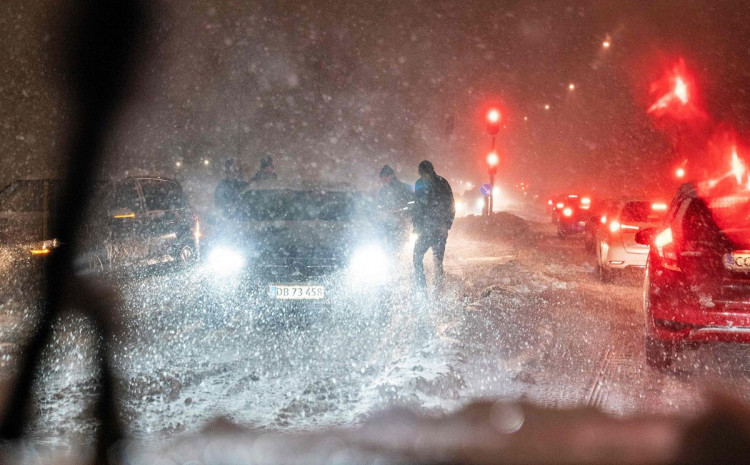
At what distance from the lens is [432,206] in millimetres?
8266

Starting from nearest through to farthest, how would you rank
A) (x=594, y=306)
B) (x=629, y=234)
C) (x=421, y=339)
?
(x=421, y=339) < (x=594, y=306) < (x=629, y=234)

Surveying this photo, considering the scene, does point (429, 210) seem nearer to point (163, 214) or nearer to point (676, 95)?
A: point (163, 214)

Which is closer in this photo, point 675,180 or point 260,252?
point 260,252

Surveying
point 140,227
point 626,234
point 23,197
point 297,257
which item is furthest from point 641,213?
point 23,197

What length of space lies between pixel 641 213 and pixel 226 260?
24.7ft

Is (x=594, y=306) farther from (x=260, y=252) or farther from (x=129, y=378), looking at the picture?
(x=129, y=378)

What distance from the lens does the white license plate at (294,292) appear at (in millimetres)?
6301

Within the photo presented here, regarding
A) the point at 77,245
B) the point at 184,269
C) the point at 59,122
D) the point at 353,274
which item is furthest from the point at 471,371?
the point at 59,122

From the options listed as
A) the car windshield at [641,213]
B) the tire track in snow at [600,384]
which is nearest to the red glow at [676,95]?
the car windshield at [641,213]

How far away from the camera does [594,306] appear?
8641 mm

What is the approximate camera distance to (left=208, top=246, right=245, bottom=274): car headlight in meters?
6.42

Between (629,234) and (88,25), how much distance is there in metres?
18.4

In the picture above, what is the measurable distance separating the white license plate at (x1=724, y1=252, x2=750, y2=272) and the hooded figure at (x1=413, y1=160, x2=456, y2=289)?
3.87 meters

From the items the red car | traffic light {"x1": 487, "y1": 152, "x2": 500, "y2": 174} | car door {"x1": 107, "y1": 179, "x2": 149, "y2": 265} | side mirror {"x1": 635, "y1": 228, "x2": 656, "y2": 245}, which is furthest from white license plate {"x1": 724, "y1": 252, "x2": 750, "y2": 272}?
traffic light {"x1": 487, "y1": 152, "x2": 500, "y2": 174}
